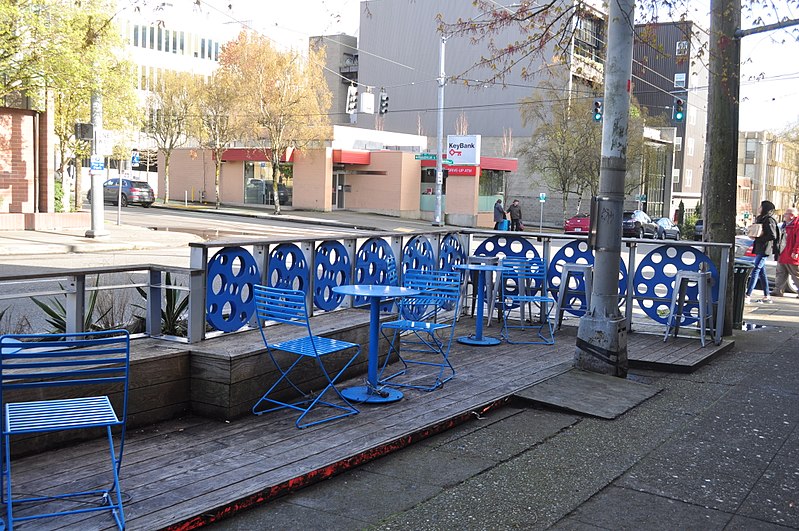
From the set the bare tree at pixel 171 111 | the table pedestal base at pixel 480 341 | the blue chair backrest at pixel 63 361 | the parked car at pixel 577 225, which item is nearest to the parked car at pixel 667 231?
the parked car at pixel 577 225

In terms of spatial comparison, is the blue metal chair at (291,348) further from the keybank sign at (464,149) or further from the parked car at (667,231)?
the parked car at (667,231)

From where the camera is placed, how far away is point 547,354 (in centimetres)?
948

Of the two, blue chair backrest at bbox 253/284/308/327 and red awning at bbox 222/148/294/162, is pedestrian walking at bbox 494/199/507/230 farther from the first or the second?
blue chair backrest at bbox 253/284/308/327

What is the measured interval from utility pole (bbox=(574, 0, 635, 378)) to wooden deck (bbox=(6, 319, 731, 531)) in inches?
46.3

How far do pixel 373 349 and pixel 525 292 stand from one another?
5.09 meters

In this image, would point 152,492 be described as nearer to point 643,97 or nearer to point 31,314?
point 31,314

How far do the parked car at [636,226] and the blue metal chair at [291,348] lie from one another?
36270 mm

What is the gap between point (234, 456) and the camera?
5.45 metres

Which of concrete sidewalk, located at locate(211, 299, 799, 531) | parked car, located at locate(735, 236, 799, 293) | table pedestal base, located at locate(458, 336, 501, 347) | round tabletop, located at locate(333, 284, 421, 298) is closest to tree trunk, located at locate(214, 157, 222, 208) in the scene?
parked car, located at locate(735, 236, 799, 293)

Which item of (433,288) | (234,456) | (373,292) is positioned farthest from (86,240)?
Answer: (234,456)

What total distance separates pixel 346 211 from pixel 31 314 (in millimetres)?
37975

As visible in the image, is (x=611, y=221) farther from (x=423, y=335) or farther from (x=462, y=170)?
(x=462, y=170)

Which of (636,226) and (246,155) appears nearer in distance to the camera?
(636,226)

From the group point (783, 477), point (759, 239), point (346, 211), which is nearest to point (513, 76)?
point (346, 211)
